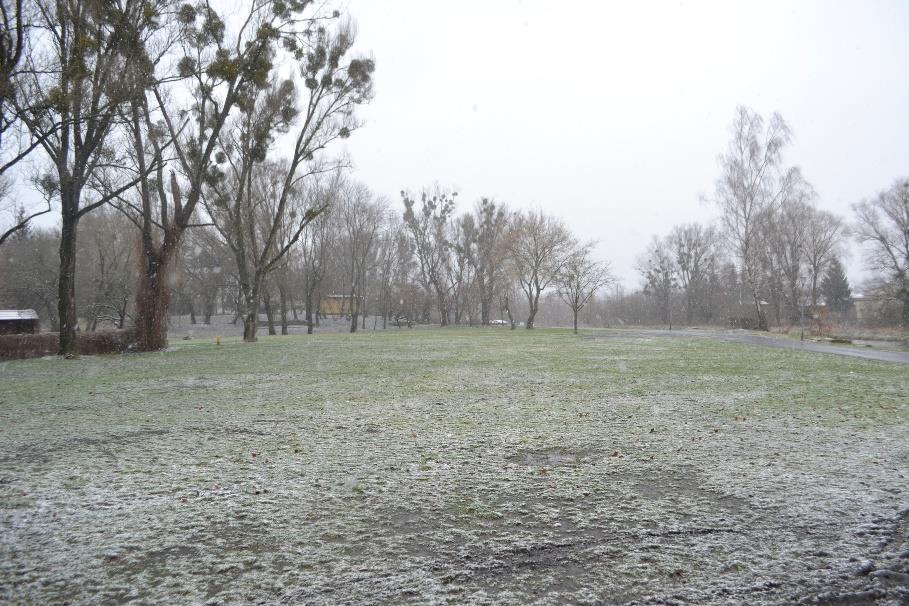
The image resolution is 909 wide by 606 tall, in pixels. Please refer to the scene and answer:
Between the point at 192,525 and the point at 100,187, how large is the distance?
61.4 feet

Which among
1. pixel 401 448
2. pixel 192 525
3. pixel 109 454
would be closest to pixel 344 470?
pixel 401 448

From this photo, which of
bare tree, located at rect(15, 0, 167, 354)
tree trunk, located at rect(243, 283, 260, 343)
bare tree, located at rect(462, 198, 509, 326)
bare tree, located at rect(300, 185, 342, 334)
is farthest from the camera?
bare tree, located at rect(462, 198, 509, 326)

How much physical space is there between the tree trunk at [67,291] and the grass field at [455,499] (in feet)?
28.6

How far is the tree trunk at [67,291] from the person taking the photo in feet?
47.5

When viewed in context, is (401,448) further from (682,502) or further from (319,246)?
(319,246)

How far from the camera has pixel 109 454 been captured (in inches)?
179

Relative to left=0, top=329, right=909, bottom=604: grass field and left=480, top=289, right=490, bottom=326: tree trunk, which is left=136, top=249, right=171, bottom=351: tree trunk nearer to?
left=0, top=329, right=909, bottom=604: grass field

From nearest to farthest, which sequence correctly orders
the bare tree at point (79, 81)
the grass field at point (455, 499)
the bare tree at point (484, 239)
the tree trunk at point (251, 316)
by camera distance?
the grass field at point (455, 499) → the bare tree at point (79, 81) → the tree trunk at point (251, 316) → the bare tree at point (484, 239)

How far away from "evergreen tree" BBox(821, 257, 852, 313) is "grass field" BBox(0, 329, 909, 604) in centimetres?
5665

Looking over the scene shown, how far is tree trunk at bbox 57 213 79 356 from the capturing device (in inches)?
570

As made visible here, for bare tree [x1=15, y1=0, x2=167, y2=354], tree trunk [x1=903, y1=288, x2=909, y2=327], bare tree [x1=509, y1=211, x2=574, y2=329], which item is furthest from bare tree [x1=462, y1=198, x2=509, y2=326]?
bare tree [x1=15, y1=0, x2=167, y2=354]

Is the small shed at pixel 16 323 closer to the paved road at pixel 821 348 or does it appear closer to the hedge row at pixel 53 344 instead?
the hedge row at pixel 53 344

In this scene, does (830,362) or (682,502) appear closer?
(682,502)

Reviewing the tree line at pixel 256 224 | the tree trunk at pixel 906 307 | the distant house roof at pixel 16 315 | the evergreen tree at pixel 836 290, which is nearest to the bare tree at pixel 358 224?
the tree line at pixel 256 224
